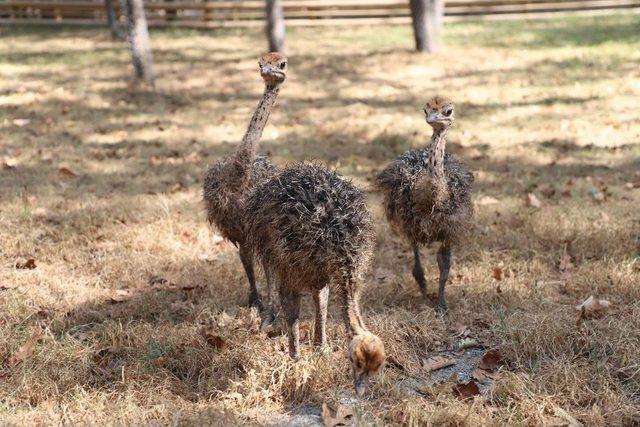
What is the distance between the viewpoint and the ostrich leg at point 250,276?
234 inches

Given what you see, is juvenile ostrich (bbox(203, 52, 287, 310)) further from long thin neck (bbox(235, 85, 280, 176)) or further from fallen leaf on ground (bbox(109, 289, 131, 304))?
fallen leaf on ground (bbox(109, 289, 131, 304))

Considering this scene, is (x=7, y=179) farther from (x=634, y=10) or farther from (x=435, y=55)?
(x=634, y=10)

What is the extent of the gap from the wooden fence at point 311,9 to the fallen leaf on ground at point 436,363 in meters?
17.5

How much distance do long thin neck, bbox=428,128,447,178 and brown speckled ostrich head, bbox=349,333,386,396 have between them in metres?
2.07

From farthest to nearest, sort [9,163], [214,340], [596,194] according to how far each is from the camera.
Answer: [9,163] → [596,194] → [214,340]

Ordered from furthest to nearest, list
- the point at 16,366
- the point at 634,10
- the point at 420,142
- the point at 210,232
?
the point at 634,10 → the point at 420,142 → the point at 210,232 → the point at 16,366

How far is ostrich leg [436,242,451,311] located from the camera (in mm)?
5980

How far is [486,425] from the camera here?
4.19 m

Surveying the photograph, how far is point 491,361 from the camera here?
5.04m

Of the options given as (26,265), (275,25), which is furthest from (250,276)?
(275,25)

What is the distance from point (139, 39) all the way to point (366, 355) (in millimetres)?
11231

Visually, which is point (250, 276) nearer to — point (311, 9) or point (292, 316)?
point (292, 316)

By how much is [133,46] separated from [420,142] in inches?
251

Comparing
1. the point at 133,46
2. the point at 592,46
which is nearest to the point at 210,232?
the point at 133,46
